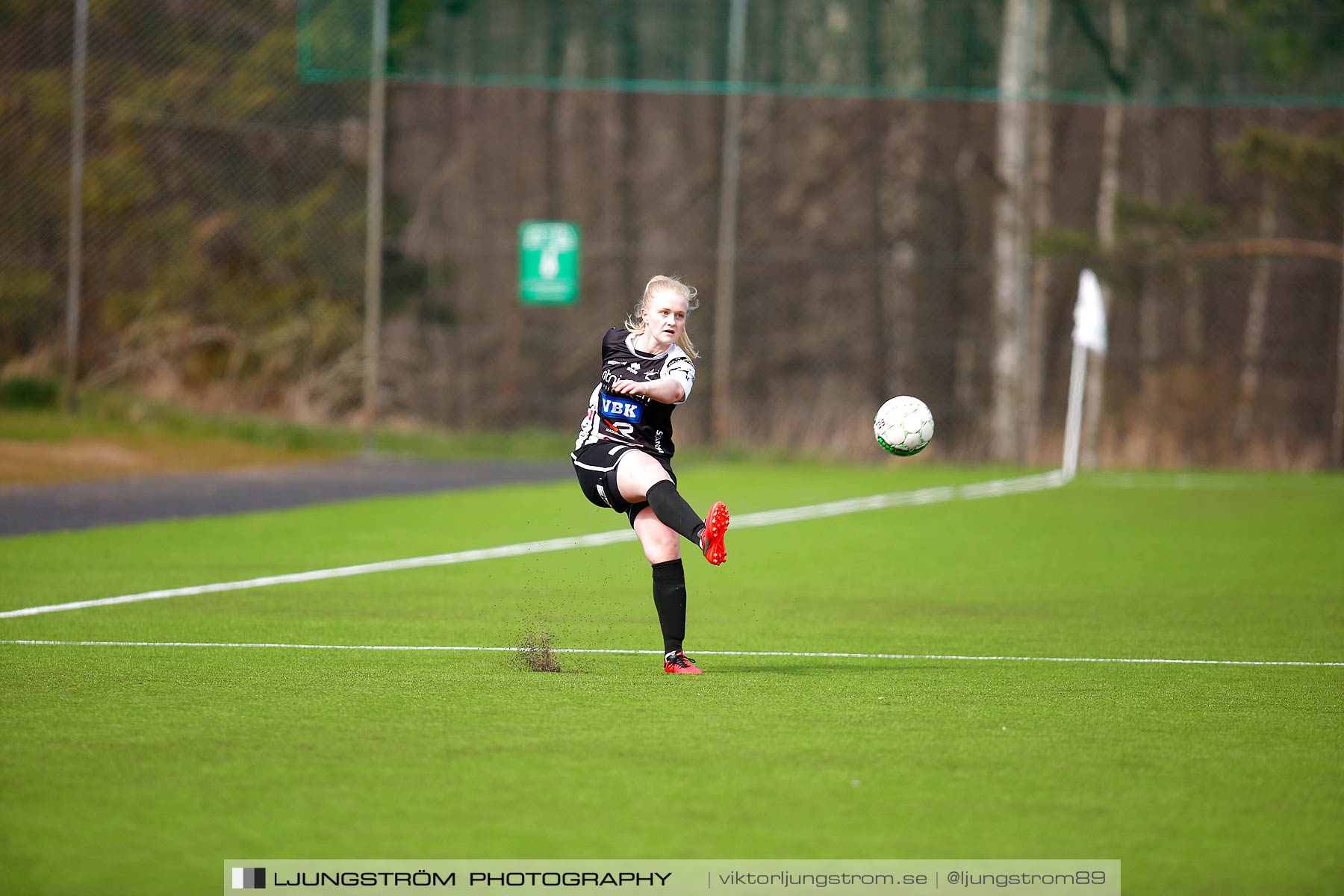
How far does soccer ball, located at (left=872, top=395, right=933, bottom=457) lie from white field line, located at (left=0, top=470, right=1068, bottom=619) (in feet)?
13.8

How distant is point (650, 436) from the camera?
25.0 feet

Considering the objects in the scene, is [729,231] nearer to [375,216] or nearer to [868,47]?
[868,47]

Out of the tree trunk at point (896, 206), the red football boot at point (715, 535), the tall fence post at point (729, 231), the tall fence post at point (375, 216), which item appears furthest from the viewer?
the tree trunk at point (896, 206)

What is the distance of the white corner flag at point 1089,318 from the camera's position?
2162cm

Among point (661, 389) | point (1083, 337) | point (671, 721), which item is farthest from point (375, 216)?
point (671, 721)

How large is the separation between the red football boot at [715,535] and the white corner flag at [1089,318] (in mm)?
15428

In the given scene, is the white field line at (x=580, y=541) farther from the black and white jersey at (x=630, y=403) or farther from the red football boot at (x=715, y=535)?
the red football boot at (x=715, y=535)

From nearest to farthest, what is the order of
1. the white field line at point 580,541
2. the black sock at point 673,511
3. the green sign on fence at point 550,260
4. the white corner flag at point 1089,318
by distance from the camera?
the black sock at point 673,511 < the white field line at point 580,541 < the white corner flag at point 1089,318 < the green sign on fence at point 550,260

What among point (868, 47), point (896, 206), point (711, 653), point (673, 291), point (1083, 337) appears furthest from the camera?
point (896, 206)

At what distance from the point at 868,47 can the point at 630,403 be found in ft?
60.4

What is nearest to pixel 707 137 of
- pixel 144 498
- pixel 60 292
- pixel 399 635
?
pixel 60 292

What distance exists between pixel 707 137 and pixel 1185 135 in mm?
9289

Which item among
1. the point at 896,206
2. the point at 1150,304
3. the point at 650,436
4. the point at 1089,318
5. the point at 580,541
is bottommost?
the point at 580,541

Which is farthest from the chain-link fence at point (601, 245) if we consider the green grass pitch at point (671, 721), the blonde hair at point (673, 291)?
the blonde hair at point (673, 291)
